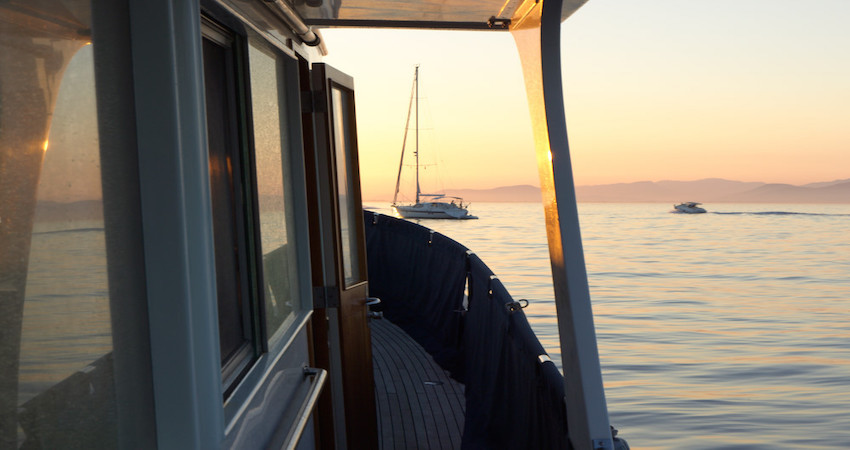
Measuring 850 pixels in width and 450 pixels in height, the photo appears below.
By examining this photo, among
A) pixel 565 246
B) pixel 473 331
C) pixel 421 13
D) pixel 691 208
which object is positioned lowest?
pixel 691 208

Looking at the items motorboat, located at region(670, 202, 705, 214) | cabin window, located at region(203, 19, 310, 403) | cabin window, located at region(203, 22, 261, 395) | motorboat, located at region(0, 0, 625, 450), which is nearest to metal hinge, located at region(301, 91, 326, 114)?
motorboat, located at region(0, 0, 625, 450)

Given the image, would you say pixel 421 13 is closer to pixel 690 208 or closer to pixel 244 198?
pixel 244 198

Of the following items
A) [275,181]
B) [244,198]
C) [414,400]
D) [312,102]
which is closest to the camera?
[244,198]

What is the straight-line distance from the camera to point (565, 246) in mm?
2152

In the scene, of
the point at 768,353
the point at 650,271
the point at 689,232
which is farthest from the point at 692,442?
the point at 689,232

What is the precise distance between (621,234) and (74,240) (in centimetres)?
6671

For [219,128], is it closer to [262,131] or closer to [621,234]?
[262,131]

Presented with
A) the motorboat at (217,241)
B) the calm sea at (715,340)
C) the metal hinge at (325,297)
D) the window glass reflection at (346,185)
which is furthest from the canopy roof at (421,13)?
the calm sea at (715,340)

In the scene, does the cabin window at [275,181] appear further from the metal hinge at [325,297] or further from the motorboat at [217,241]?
the metal hinge at [325,297]

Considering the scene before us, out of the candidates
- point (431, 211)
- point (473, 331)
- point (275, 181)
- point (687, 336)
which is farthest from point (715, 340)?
point (431, 211)

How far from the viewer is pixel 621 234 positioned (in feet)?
214

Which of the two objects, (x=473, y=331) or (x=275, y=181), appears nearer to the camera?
(x=275, y=181)

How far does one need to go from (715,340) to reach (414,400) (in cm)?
1822

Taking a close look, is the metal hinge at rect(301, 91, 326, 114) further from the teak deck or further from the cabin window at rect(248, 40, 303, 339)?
the teak deck
